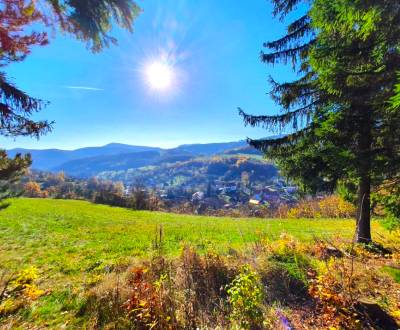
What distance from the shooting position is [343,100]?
6301 millimetres

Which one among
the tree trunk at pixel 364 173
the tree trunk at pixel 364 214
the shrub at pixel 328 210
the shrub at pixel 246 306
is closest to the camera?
the shrub at pixel 246 306

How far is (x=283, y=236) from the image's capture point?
8.51 metres

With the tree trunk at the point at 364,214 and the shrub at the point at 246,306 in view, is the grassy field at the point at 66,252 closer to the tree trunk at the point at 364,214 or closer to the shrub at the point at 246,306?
the shrub at the point at 246,306

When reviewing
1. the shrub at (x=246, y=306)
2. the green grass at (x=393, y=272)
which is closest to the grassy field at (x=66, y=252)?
Result: the shrub at (x=246, y=306)

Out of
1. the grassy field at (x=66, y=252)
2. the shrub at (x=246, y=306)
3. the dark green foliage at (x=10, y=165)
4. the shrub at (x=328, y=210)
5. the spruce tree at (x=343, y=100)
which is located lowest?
the shrub at (x=328, y=210)

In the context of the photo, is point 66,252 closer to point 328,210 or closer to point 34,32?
point 34,32

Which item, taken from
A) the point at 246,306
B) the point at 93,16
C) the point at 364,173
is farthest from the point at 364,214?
the point at 93,16

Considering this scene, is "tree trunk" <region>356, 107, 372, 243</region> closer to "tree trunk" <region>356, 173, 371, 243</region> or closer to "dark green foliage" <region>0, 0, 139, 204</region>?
"tree trunk" <region>356, 173, 371, 243</region>

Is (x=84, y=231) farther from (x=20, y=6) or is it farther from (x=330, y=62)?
(x=330, y=62)

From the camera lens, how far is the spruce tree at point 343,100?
4520mm

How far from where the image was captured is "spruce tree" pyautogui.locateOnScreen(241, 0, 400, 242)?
452cm

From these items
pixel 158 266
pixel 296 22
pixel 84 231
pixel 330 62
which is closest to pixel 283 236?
pixel 158 266

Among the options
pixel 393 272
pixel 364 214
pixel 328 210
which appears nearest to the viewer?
pixel 393 272

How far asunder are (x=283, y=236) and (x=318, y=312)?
417cm
